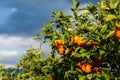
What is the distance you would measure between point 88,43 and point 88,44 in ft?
0.54

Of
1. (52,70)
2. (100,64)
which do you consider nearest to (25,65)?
(52,70)

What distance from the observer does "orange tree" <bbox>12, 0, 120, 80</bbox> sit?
5.73 meters

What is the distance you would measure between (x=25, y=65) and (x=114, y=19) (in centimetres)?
1100

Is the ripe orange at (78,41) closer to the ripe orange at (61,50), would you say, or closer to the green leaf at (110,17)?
the ripe orange at (61,50)

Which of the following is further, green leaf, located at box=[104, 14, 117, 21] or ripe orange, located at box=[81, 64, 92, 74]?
ripe orange, located at box=[81, 64, 92, 74]

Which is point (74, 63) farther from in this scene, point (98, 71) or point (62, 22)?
point (62, 22)

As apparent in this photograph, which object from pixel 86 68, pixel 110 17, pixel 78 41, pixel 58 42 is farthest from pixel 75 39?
pixel 110 17

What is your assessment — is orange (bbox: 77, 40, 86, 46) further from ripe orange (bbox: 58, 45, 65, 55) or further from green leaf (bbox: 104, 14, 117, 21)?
green leaf (bbox: 104, 14, 117, 21)

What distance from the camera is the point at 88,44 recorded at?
19.4 feet

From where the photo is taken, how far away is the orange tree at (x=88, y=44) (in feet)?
18.9

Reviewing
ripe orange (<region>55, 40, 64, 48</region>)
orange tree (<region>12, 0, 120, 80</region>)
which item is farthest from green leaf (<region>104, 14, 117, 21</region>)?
ripe orange (<region>55, 40, 64, 48</region>)

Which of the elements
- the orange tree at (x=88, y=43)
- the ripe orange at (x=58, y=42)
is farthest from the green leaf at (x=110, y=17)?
the ripe orange at (x=58, y=42)

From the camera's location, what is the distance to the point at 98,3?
6.75 meters

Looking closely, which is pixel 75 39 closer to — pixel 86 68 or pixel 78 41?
pixel 78 41
